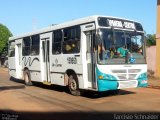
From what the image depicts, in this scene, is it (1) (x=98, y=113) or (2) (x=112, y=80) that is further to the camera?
(2) (x=112, y=80)

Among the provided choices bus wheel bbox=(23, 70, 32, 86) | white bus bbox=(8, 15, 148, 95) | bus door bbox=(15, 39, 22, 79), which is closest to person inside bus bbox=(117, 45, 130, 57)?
white bus bbox=(8, 15, 148, 95)

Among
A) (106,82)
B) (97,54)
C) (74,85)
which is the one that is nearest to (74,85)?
(74,85)

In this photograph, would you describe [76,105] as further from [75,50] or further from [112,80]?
[75,50]

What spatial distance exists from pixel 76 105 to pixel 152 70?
50.9 ft

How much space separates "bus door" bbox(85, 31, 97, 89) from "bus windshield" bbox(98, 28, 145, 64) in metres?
0.46

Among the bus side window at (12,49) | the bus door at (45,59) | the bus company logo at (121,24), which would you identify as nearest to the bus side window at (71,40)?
the bus company logo at (121,24)

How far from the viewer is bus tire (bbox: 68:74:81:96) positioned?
15.1m

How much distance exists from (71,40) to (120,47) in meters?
2.42

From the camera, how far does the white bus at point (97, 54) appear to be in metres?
13.5

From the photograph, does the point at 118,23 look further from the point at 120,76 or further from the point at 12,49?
the point at 12,49

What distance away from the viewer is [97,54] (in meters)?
13.4

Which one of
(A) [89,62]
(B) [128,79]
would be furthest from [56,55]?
(B) [128,79]

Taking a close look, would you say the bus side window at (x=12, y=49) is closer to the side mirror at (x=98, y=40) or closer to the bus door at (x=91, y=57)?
the bus door at (x=91, y=57)

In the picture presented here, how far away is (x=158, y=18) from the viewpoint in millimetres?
24766
